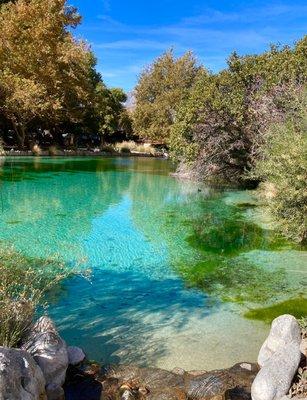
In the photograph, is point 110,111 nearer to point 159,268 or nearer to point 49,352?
point 159,268

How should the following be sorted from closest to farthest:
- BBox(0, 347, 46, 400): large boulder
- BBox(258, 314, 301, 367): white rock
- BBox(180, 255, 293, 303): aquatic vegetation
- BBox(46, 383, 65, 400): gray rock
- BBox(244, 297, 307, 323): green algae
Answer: BBox(0, 347, 46, 400): large boulder < BBox(46, 383, 65, 400): gray rock < BBox(258, 314, 301, 367): white rock < BBox(244, 297, 307, 323): green algae < BBox(180, 255, 293, 303): aquatic vegetation

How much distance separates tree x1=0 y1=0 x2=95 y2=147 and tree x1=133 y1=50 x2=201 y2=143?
37.6ft

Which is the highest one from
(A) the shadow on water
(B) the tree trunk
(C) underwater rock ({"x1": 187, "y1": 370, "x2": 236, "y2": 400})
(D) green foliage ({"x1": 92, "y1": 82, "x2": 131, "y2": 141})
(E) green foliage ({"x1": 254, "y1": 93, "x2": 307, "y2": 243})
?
(D) green foliage ({"x1": 92, "y1": 82, "x2": 131, "y2": 141})

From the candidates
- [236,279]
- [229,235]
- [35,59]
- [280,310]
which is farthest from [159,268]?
[35,59]

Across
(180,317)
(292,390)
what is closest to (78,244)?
(180,317)

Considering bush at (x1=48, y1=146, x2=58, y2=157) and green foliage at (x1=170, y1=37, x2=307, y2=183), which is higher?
green foliage at (x1=170, y1=37, x2=307, y2=183)

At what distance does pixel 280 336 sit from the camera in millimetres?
5574

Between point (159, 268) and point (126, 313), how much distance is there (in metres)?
2.70

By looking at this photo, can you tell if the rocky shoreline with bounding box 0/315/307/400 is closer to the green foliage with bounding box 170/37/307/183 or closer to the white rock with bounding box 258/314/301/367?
the white rock with bounding box 258/314/301/367

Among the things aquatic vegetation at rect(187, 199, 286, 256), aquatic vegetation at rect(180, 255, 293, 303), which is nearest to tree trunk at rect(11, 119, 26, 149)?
aquatic vegetation at rect(187, 199, 286, 256)

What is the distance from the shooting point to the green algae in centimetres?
741

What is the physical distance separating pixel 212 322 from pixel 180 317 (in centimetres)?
54

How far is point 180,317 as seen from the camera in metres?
7.28

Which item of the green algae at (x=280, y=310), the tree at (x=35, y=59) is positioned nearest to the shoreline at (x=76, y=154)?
the tree at (x=35, y=59)
